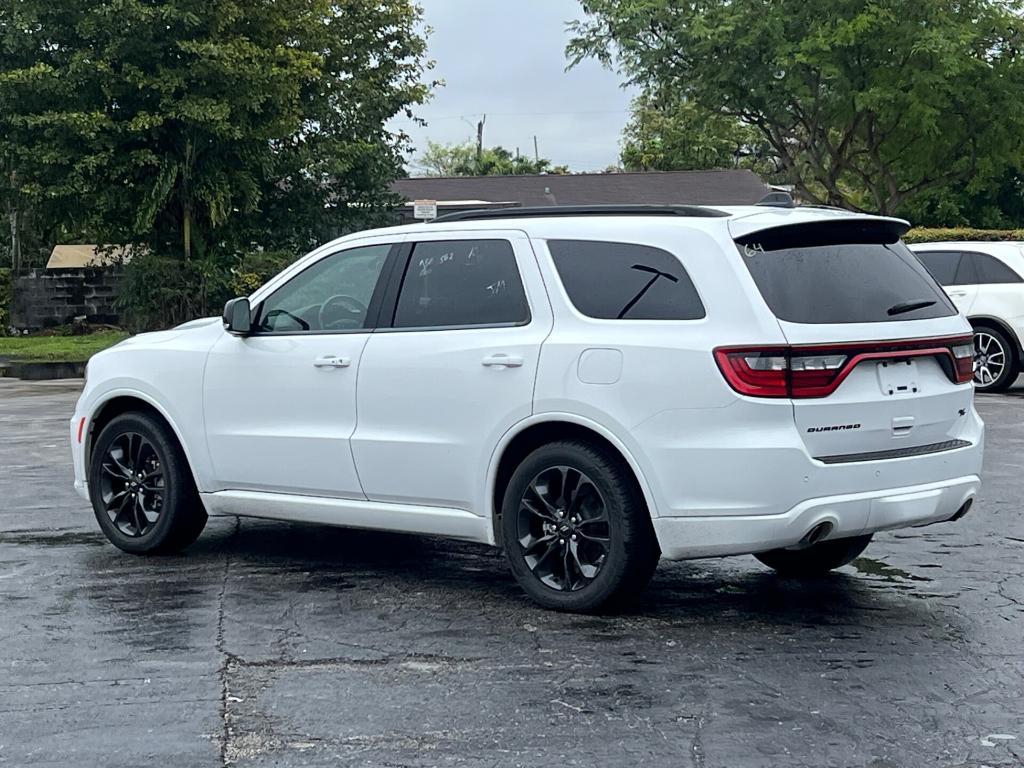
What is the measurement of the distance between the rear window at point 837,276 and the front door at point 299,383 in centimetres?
195

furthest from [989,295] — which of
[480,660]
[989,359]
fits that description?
[480,660]

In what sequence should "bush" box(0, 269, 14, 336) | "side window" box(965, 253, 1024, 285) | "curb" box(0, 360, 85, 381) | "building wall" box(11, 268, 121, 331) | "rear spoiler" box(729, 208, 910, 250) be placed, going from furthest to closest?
"building wall" box(11, 268, 121, 331) < "bush" box(0, 269, 14, 336) < "curb" box(0, 360, 85, 381) < "side window" box(965, 253, 1024, 285) < "rear spoiler" box(729, 208, 910, 250)

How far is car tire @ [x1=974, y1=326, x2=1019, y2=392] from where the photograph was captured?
1695 cm

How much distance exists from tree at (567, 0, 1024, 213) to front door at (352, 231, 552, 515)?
30612 mm

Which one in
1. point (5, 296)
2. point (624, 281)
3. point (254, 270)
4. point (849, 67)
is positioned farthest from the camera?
point (849, 67)

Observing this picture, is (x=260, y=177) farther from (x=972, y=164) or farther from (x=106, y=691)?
(x=106, y=691)

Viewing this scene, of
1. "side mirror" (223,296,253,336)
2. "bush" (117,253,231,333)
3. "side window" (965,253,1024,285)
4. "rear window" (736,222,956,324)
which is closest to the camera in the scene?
"rear window" (736,222,956,324)

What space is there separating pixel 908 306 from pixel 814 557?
1479 millimetres

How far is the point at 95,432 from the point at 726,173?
42.3m

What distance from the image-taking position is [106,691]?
5527mm

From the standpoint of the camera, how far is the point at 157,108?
27.5 m

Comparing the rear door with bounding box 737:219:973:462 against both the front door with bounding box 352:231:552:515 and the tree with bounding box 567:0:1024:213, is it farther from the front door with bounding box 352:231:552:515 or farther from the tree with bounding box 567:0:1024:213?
the tree with bounding box 567:0:1024:213

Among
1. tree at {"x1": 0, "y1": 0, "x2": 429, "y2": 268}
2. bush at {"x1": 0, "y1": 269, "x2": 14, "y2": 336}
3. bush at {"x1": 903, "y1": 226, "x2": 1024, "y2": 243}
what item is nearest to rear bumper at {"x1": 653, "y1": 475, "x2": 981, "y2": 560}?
tree at {"x1": 0, "y1": 0, "x2": 429, "y2": 268}

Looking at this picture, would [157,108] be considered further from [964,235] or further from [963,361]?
[963,361]
